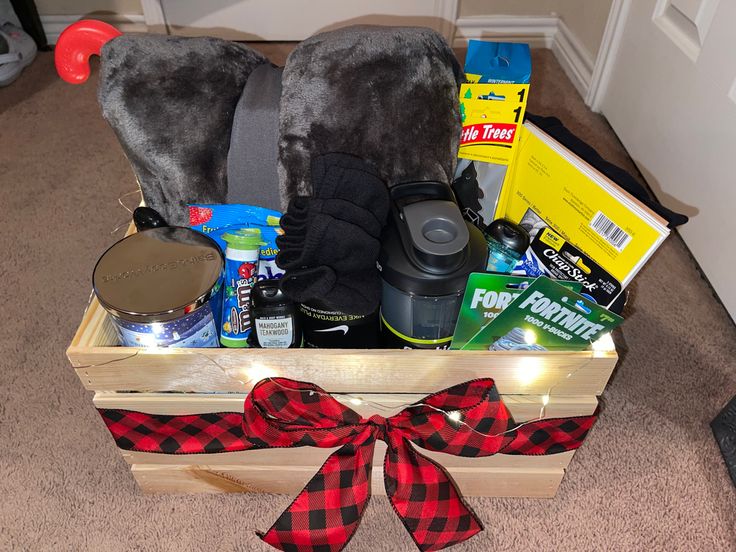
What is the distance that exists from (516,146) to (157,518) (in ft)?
2.16

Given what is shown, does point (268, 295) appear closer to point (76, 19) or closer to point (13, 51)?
point (13, 51)

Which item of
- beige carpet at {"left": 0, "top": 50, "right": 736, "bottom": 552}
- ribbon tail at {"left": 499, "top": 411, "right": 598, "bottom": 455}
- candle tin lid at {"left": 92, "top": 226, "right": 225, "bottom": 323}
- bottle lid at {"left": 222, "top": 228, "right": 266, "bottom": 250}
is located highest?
candle tin lid at {"left": 92, "top": 226, "right": 225, "bottom": 323}

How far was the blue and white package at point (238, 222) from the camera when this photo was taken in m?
0.69

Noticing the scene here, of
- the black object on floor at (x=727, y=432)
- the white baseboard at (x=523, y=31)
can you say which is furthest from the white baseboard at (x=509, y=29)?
the black object on floor at (x=727, y=432)

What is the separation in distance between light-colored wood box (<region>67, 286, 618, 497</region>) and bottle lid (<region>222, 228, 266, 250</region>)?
0.12 m

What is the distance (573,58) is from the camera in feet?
5.80

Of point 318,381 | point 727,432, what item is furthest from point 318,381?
point 727,432

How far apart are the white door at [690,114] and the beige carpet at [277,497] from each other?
0.30ft

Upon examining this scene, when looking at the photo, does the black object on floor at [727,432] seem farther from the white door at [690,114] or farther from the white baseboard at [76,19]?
the white baseboard at [76,19]

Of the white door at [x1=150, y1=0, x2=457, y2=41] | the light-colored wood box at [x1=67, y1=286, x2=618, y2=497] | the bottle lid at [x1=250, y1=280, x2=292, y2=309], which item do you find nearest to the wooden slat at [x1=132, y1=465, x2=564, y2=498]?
the light-colored wood box at [x1=67, y1=286, x2=618, y2=497]

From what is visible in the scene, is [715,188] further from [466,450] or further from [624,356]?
[466,450]

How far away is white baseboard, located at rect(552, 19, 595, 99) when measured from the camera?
1.67m

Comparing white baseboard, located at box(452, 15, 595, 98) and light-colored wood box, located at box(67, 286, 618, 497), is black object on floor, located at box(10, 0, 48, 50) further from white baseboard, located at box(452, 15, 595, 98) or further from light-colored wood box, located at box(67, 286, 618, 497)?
light-colored wood box, located at box(67, 286, 618, 497)

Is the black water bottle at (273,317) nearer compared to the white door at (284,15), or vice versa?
the black water bottle at (273,317)
